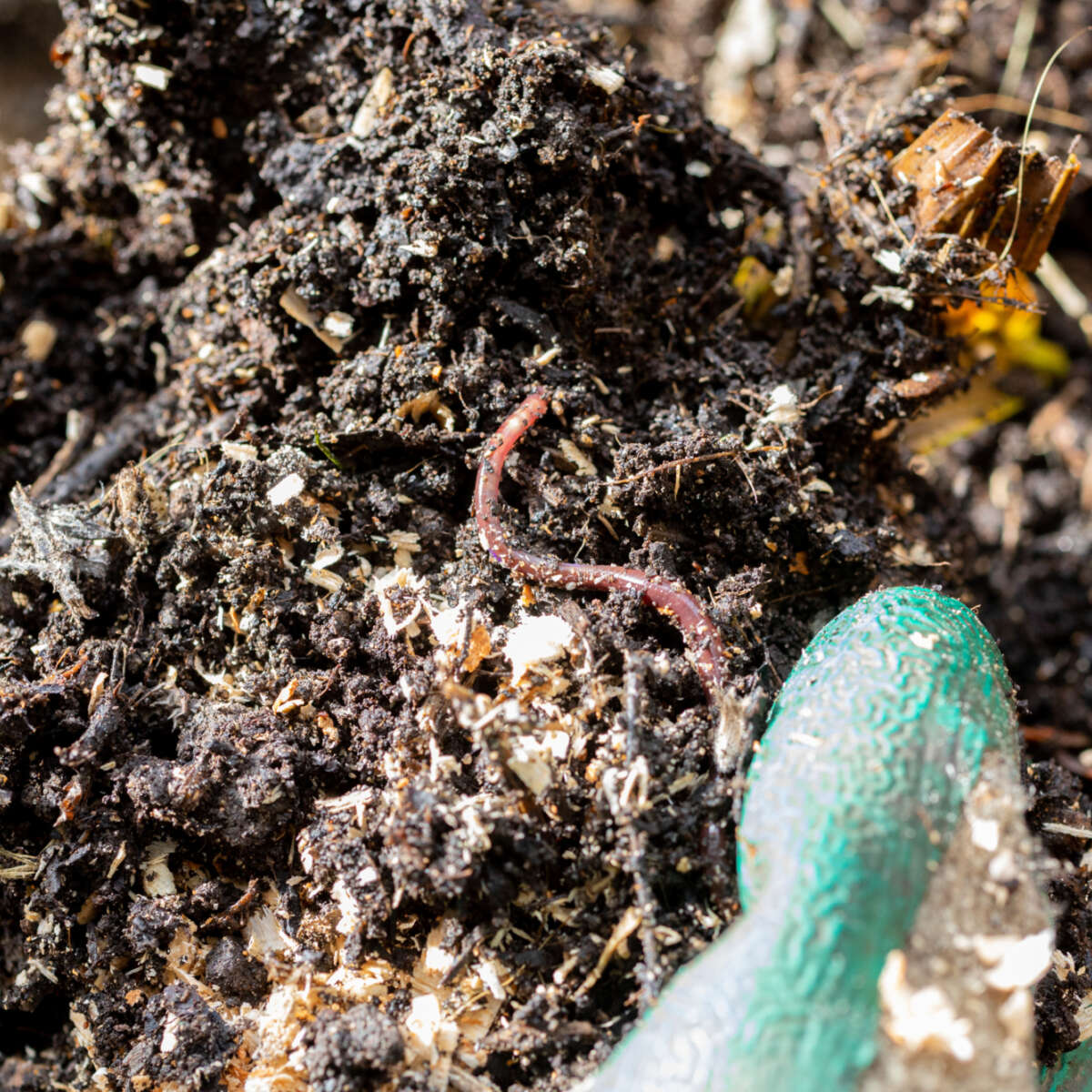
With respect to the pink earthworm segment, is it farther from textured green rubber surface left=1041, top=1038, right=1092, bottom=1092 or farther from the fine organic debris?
textured green rubber surface left=1041, top=1038, right=1092, bottom=1092

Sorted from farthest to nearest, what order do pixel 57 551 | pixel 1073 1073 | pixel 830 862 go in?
pixel 57 551
pixel 1073 1073
pixel 830 862

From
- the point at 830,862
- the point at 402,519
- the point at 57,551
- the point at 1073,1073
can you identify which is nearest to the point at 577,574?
the point at 402,519

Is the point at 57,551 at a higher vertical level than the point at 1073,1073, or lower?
higher

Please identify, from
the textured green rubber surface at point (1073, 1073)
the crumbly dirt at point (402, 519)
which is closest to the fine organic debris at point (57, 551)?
the crumbly dirt at point (402, 519)

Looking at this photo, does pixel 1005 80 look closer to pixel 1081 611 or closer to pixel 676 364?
pixel 1081 611

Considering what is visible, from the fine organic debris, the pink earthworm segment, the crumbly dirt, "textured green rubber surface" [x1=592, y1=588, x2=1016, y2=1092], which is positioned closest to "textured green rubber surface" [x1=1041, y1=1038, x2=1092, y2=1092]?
the crumbly dirt

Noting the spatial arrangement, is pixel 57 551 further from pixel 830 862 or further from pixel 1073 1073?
pixel 1073 1073
